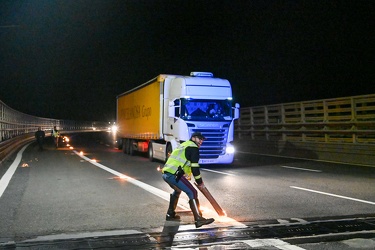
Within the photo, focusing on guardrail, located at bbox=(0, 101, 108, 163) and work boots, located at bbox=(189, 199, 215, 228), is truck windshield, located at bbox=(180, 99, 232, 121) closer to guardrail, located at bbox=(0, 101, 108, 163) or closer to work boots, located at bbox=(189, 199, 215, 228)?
guardrail, located at bbox=(0, 101, 108, 163)

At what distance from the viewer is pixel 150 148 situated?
22.4 m

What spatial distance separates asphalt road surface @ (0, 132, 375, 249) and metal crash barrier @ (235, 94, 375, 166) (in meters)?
4.05

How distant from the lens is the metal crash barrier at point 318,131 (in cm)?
2023

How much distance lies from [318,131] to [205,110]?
286 inches

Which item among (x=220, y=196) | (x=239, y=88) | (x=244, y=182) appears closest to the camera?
(x=220, y=196)

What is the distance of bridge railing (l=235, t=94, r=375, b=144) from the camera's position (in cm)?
2055

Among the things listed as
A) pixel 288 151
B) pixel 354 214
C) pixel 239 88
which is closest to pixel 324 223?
pixel 354 214

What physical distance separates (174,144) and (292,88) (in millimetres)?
A: 39168

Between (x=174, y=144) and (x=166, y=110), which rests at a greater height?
(x=166, y=110)

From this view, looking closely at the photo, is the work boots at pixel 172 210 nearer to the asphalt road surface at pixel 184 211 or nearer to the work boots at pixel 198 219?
the asphalt road surface at pixel 184 211

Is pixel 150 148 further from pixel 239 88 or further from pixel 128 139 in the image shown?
pixel 239 88

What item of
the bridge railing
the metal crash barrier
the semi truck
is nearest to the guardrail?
the semi truck

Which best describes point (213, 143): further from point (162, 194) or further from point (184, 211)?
point (184, 211)

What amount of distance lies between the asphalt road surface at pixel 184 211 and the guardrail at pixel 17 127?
8.86 m
